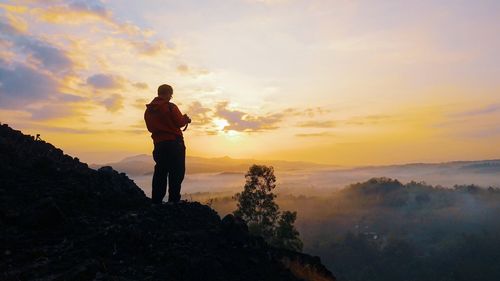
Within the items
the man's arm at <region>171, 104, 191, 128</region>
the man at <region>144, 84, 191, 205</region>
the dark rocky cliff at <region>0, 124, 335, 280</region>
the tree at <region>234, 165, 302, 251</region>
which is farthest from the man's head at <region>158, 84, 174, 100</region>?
the tree at <region>234, 165, 302, 251</region>

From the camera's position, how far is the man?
11102mm

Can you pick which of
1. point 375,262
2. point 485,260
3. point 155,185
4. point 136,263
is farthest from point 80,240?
point 485,260

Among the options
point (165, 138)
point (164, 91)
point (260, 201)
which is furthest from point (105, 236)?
point (260, 201)

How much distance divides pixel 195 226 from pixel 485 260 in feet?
674

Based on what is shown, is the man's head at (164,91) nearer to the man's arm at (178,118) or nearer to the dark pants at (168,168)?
the man's arm at (178,118)

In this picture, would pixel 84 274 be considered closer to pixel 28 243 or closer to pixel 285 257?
pixel 28 243

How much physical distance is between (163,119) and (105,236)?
378 cm

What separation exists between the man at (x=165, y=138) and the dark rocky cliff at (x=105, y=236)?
2.06 feet

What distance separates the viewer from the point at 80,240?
25.7 ft

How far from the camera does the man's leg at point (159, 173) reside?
11172 millimetres

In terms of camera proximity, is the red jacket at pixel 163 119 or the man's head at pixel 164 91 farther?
the man's head at pixel 164 91

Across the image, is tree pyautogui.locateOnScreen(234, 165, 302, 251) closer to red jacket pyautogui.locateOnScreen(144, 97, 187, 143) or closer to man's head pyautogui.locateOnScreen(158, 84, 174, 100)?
red jacket pyautogui.locateOnScreen(144, 97, 187, 143)

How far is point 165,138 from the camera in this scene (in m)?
11.2

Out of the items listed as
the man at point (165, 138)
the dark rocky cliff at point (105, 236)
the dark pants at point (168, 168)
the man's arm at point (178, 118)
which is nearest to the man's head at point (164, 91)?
the man at point (165, 138)
